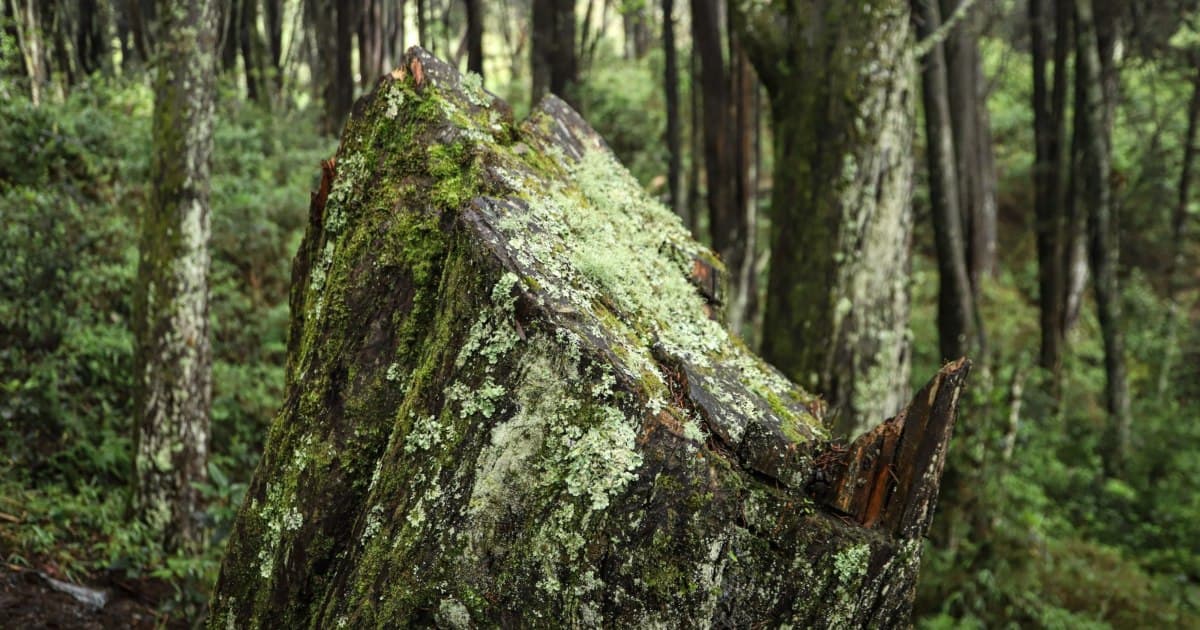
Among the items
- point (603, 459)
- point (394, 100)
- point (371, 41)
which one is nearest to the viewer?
point (603, 459)

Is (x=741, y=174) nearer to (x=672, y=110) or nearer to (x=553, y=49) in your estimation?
(x=672, y=110)

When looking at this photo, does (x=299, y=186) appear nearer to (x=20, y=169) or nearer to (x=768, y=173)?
(x=20, y=169)

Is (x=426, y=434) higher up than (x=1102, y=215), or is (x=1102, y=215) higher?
(x=1102, y=215)

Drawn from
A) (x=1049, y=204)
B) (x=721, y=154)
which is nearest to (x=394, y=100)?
(x=721, y=154)

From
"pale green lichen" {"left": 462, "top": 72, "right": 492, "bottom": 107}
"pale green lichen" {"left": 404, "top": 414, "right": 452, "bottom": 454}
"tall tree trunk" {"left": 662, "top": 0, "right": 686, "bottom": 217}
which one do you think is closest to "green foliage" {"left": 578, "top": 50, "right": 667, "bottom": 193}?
"tall tree trunk" {"left": 662, "top": 0, "right": 686, "bottom": 217}

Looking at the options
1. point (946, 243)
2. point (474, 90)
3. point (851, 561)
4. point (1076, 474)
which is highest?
point (474, 90)

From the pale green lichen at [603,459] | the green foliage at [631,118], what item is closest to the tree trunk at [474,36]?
the green foliage at [631,118]

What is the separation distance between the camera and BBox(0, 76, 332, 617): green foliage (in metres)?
5.27

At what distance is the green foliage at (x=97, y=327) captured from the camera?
17.3ft

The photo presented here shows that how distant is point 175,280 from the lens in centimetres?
525

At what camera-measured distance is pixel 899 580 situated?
228 cm

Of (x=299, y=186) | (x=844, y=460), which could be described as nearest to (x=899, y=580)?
(x=844, y=460)

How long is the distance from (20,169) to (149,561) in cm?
430

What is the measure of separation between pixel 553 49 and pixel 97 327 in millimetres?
7288
